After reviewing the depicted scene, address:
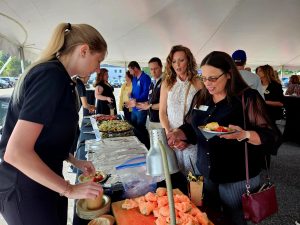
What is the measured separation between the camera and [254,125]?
104 centimetres

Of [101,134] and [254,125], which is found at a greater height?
[254,125]

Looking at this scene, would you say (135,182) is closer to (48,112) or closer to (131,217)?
(131,217)

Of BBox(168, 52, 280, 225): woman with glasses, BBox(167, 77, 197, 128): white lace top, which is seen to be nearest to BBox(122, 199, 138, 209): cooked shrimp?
BBox(168, 52, 280, 225): woman with glasses

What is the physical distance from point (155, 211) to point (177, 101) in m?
0.89

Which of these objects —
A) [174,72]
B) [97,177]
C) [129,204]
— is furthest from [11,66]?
[129,204]

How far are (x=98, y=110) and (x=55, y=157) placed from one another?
8.64ft

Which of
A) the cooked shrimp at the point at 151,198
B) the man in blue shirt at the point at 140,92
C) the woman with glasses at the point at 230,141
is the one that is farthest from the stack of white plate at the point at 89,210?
the man in blue shirt at the point at 140,92

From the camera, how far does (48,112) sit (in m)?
0.60

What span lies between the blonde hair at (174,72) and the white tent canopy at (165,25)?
168cm

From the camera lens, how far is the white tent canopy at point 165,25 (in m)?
3.05

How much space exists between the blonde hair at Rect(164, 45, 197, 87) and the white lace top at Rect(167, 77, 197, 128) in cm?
4

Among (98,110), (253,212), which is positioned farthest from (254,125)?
(98,110)

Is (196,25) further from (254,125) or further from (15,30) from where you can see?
(254,125)

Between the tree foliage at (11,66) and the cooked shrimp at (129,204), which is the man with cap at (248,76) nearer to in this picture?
the cooked shrimp at (129,204)
